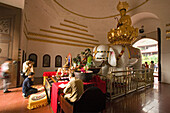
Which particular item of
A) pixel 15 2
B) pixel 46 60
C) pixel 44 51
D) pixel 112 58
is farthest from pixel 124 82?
pixel 15 2

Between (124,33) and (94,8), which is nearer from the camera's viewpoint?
→ (124,33)

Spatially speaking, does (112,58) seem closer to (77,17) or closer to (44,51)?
(44,51)

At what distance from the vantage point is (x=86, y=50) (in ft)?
7.92

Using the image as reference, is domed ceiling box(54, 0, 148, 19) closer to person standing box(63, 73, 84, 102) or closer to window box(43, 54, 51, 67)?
window box(43, 54, 51, 67)

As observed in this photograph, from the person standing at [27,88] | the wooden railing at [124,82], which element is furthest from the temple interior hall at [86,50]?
the person standing at [27,88]

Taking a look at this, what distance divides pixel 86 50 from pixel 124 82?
9.25ft

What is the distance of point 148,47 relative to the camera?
16.8 metres

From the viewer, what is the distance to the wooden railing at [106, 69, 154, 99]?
9.52ft

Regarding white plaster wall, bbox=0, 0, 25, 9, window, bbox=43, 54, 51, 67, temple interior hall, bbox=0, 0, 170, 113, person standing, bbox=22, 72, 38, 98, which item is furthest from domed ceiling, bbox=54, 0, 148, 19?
person standing, bbox=22, 72, 38, 98

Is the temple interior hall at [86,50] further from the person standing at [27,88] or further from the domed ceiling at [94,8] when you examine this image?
the person standing at [27,88]

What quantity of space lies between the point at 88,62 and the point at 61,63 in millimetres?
5773

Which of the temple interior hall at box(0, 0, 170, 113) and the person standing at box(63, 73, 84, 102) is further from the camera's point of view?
the temple interior hall at box(0, 0, 170, 113)

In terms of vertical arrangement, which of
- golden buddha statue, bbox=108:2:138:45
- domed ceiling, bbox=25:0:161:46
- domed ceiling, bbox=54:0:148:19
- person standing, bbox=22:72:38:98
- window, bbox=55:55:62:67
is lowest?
person standing, bbox=22:72:38:98

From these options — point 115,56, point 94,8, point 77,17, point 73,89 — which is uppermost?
point 94,8
